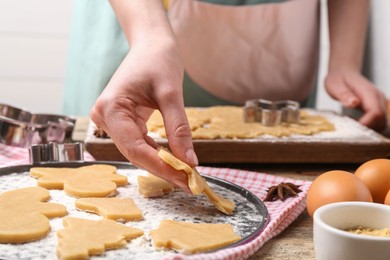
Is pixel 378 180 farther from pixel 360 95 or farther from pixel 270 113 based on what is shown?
pixel 360 95

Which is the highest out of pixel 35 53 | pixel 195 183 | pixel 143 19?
pixel 143 19

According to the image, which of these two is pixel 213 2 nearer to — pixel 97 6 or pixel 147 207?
pixel 97 6

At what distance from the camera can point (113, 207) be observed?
3.64 ft

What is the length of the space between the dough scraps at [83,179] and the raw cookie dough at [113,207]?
0.06 m

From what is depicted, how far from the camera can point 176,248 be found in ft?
3.12

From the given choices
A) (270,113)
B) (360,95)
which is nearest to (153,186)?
(270,113)

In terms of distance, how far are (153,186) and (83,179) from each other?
0.51 ft

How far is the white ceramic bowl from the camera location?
852 mm

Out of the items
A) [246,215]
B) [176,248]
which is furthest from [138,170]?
[176,248]

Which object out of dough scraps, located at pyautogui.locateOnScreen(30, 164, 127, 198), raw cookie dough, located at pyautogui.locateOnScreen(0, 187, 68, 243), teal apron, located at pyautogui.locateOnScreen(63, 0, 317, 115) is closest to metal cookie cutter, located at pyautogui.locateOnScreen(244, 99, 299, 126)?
teal apron, located at pyautogui.locateOnScreen(63, 0, 317, 115)

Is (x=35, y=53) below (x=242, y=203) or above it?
below

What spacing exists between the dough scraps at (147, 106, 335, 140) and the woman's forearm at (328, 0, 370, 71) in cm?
40

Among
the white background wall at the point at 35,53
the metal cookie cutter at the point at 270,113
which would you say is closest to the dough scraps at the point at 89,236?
the metal cookie cutter at the point at 270,113

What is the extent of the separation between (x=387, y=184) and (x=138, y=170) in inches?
21.9
